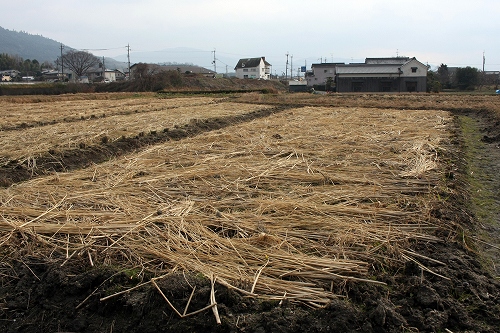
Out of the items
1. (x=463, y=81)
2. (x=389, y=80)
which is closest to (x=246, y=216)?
(x=389, y=80)

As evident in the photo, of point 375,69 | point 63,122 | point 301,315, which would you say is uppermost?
point 375,69

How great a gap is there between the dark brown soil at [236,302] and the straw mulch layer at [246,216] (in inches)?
5.2

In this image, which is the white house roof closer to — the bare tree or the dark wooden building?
the dark wooden building

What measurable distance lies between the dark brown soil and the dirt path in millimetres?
167

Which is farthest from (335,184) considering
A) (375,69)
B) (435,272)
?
(375,69)

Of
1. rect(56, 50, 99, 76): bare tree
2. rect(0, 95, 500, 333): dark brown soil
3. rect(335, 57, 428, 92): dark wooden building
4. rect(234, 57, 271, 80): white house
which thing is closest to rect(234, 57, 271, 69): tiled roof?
rect(234, 57, 271, 80): white house

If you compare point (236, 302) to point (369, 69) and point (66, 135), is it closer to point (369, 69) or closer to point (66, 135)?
point (66, 135)

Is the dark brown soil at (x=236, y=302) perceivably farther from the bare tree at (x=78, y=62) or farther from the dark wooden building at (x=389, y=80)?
the bare tree at (x=78, y=62)

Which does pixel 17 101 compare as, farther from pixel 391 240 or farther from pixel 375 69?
pixel 375 69

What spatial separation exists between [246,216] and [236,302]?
154 cm

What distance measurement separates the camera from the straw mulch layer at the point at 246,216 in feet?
10.2

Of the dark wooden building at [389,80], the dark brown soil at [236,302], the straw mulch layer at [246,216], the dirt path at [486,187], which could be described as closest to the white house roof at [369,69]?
the dark wooden building at [389,80]

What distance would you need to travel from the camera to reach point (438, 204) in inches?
177

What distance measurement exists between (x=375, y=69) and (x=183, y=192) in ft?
151
